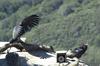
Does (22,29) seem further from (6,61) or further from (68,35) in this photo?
(68,35)

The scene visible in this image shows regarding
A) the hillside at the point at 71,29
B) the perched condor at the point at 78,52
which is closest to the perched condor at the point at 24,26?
the perched condor at the point at 78,52

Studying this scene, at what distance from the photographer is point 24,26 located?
34500 millimetres

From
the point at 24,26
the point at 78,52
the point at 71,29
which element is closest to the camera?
the point at 24,26

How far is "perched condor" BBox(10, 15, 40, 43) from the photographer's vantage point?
34138 mm

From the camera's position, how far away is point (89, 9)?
190 metres

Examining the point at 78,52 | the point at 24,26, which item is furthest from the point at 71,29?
the point at 24,26

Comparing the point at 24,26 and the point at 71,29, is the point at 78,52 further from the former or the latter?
the point at 71,29

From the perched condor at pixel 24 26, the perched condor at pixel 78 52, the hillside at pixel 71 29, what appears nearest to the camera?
the perched condor at pixel 24 26

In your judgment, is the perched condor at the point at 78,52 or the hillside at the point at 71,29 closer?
the perched condor at the point at 78,52

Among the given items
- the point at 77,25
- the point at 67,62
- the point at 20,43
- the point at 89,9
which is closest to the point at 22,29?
the point at 20,43

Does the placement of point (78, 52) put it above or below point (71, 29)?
below

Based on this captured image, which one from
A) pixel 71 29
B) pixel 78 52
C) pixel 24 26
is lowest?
pixel 78 52

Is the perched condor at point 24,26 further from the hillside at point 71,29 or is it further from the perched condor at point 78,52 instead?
the hillside at point 71,29

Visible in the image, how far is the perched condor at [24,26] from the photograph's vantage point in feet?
112
